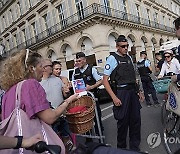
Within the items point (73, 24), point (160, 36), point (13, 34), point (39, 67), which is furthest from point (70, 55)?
point (39, 67)

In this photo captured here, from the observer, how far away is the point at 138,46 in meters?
27.6

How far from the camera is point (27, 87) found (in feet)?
6.19

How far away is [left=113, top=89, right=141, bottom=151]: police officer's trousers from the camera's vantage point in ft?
12.8

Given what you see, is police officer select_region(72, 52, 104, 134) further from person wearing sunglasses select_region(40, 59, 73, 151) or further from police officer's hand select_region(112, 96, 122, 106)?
police officer's hand select_region(112, 96, 122, 106)

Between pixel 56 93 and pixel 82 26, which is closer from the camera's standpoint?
pixel 56 93

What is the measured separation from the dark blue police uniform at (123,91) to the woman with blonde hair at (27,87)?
6.20 ft

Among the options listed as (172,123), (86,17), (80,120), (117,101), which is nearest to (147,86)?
(172,123)

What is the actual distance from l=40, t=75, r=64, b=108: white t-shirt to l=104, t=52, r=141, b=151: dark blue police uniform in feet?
3.07

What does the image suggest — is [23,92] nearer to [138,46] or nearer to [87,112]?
[87,112]

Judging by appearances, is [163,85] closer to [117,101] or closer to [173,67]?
[173,67]

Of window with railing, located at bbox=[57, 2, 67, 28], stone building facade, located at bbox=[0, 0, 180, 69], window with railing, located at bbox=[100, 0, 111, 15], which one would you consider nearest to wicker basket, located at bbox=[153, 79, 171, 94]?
stone building facade, located at bbox=[0, 0, 180, 69]

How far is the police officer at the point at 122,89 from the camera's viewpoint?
3.90 meters

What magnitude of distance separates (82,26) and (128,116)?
1886cm

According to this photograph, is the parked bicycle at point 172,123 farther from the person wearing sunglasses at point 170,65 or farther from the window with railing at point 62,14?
the window with railing at point 62,14
